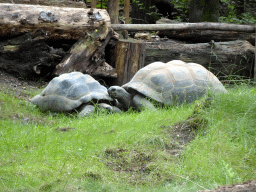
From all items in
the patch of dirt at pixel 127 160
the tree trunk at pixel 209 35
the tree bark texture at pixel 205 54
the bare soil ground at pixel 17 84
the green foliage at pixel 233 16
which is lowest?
the bare soil ground at pixel 17 84

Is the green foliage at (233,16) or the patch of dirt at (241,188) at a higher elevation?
the green foliage at (233,16)

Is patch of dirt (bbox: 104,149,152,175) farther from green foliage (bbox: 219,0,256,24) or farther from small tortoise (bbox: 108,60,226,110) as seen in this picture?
green foliage (bbox: 219,0,256,24)

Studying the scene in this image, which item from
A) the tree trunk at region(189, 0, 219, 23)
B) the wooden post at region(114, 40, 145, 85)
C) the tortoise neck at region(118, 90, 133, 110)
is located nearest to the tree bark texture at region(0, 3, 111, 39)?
the wooden post at region(114, 40, 145, 85)

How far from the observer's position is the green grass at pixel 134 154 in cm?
251

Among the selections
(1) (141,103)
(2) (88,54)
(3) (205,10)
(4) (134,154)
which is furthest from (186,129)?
(3) (205,10)

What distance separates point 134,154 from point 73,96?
2522mm

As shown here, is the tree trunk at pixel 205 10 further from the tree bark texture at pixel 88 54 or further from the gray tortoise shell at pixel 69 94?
the gray tortoise shell at pixel 69 94

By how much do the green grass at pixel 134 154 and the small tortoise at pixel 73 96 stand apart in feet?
3.39

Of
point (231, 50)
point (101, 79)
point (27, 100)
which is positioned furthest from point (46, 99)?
point (231, 50)

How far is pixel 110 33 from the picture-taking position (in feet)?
24.6

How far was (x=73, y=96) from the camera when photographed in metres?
5.41

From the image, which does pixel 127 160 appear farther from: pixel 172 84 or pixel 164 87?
pixel 172 84

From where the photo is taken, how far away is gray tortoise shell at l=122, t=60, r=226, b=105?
5520 millimetres

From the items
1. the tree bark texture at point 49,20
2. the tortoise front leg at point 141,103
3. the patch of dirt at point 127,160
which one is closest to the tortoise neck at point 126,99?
the tortoise front leg at point 141,103
